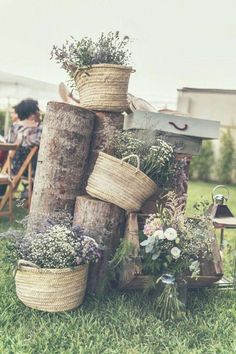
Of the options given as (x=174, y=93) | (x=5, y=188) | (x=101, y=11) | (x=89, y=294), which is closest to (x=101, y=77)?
(x=89, y=294)

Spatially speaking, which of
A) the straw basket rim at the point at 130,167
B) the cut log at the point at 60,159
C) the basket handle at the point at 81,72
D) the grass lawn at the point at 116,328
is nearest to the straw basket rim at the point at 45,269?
the grass lawn at the point at 116,328

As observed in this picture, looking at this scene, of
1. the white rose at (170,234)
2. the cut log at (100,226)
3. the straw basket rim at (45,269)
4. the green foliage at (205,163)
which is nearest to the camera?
the straw basket rim at (45,269)

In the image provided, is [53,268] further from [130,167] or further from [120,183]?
[130,167]

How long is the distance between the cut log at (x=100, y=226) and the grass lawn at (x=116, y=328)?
0.41ft

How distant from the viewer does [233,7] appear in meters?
7.16

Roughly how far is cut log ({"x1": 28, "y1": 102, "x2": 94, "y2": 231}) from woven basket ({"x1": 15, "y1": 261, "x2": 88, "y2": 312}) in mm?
422

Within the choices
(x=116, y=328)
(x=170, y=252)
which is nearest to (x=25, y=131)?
(x=170, y=252)

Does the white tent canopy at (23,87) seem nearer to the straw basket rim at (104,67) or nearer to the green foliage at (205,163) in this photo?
the green foliage at (205,163)

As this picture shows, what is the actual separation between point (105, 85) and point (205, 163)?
7.06 m

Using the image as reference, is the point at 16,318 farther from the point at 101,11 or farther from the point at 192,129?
the point at 101,11

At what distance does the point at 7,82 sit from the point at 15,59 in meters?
0.59

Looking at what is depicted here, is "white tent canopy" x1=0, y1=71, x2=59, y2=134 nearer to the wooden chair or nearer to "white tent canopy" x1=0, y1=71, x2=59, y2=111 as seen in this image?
"white tent canopy" x1=0, y1=71, x2=59, y2=111

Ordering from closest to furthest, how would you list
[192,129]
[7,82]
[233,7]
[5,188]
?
[192,129], [5,188], [233,7], [7,82]

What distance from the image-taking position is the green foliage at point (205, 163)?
9.79 meters
